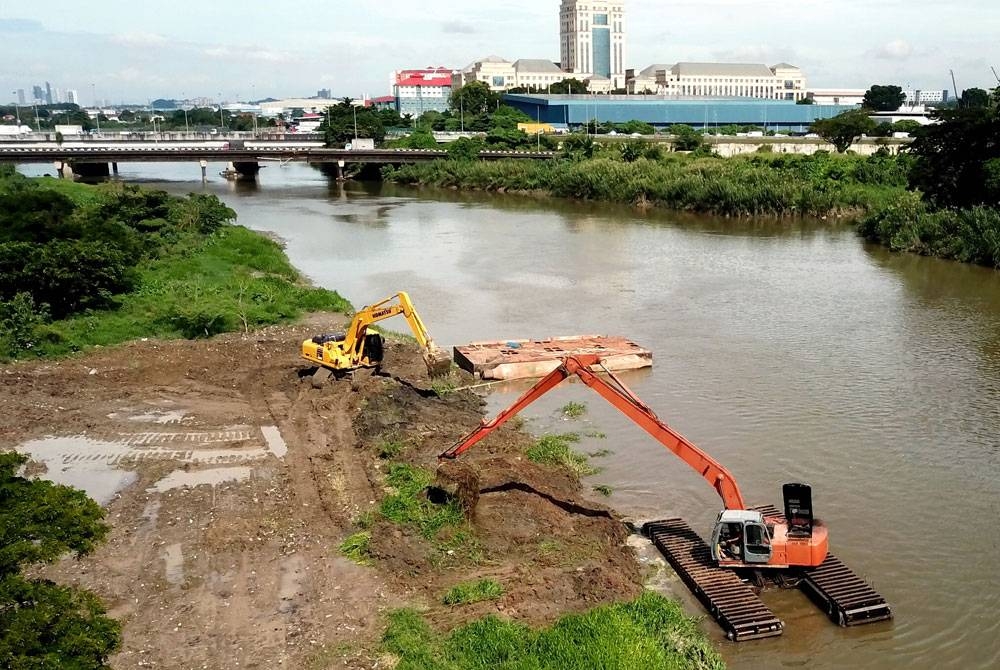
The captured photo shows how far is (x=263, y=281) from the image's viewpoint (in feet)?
95.2

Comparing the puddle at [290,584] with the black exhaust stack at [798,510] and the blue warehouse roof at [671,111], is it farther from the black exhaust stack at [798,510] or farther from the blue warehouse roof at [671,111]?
the blue warehouse roof at [671,111]

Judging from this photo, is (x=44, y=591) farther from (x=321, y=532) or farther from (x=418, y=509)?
(x=418, y=509)

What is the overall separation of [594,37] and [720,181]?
452 ft

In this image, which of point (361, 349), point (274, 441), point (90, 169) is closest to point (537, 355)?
point (361, 349)

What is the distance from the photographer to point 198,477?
15.0 metres

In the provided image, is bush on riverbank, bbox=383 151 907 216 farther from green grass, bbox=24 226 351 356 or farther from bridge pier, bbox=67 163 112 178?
bridge pier, bbox=67 163 112 178

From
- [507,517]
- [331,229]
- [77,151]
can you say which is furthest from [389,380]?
[77,151]

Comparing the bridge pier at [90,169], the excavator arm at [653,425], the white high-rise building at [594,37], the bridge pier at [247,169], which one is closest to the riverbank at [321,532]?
the excavator arm at [653,425]

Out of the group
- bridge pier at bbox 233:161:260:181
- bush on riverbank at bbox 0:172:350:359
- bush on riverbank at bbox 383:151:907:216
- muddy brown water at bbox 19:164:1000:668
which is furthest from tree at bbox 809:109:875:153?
bush on riverbank at bbox 0:172:350:359

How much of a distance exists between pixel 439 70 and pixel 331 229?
14850cm

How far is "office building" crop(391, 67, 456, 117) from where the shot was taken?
171250 mm

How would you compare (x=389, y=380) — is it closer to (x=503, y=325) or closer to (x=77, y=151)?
(x=503, y=325)

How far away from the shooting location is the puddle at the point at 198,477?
14695 millimetres

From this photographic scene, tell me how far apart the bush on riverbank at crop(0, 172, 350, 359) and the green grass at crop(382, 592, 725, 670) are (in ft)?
50.3
